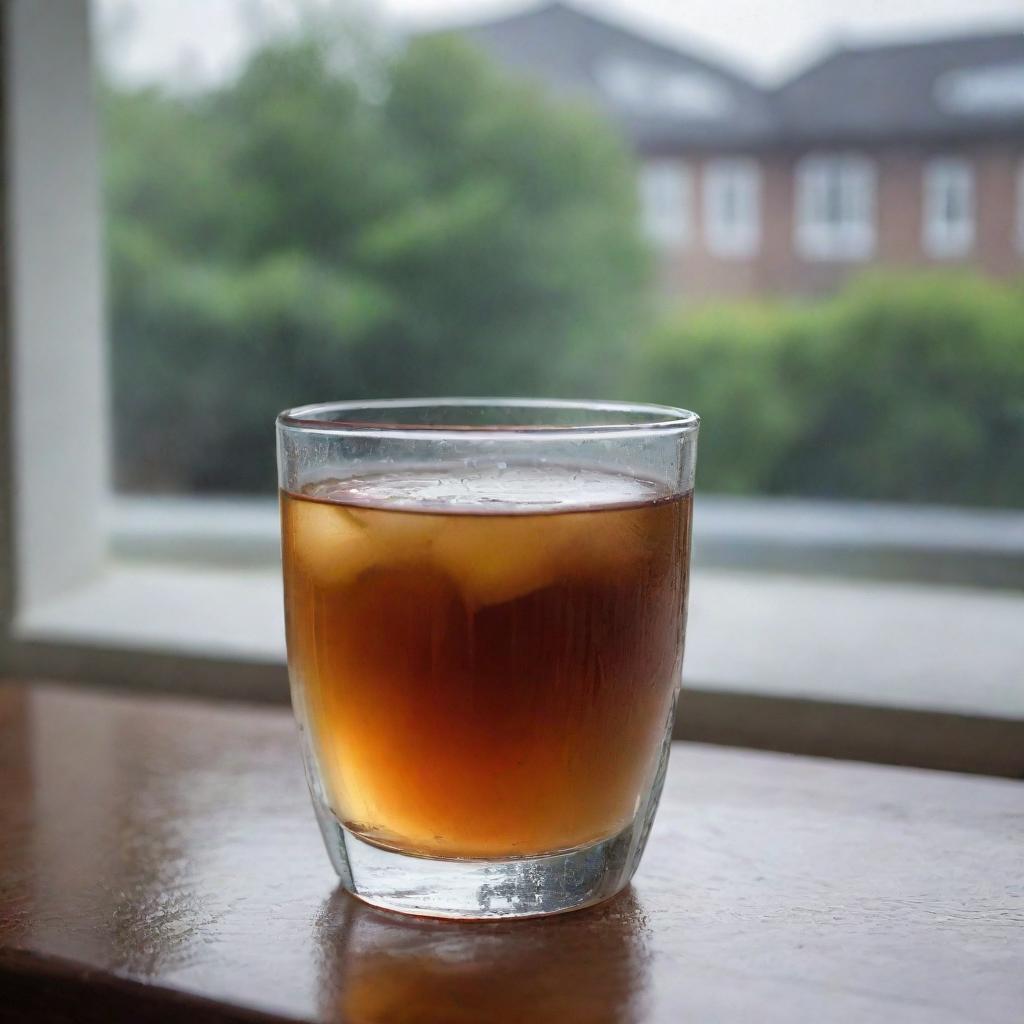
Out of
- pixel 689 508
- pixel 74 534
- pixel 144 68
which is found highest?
pixel 144 68

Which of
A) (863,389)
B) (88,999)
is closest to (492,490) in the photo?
(88,999)

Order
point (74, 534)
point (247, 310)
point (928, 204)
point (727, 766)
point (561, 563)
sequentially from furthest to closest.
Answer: point (247, 310), point (74, 534), point (928, 204), point (727, 766), point (561, 563)

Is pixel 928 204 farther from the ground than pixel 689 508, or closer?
farther from the ground

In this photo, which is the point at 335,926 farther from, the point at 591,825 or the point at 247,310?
the point at 247,310

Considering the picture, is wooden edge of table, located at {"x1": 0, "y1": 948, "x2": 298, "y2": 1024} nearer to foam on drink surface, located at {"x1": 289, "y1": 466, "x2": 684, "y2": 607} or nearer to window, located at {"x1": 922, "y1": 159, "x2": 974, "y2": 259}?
foam on drink surface, located at {"x1": 289, "y1": 466, "x2": 684, "y2": 607}

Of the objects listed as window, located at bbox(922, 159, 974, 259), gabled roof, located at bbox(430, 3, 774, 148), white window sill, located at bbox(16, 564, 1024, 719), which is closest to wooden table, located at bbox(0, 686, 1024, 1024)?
white window sill, located at bbox(16, 564, 1024, 719)

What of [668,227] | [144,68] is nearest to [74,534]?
[144,68]

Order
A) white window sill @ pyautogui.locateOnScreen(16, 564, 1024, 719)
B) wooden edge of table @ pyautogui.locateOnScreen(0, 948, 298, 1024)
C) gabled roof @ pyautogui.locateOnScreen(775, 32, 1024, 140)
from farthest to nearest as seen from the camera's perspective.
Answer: gabled roof @ pyautogui.locateOnScreen(775, 32, 1024, 140), white window sill @ pyautogui.locateOnScreen(16, 564, 1024, 719), wooden edge of table @ pyautogui.locateOnScreen(0, 948, 298, 1024)

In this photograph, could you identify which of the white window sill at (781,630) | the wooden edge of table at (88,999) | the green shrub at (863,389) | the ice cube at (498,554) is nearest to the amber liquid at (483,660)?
the ice cube at (498,554)
